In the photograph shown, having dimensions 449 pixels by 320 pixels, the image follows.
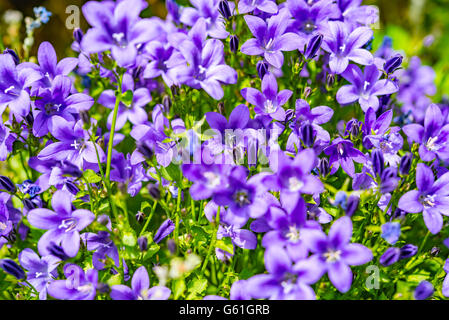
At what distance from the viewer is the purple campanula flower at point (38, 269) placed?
1.51 meters

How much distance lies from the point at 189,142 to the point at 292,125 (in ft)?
1.28

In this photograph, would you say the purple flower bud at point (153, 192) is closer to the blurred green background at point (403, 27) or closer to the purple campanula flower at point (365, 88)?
the purple campanula flower at point (365, 88)

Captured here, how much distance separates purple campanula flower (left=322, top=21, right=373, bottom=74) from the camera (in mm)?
1645

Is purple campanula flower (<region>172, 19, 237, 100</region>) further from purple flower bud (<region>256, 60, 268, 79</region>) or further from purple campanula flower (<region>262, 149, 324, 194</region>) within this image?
purple campanula flower (<region>262, 149, 324, 194</region>)

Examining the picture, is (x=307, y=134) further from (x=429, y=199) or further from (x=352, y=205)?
(x=429, y=199)

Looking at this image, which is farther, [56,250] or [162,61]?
[162,61]

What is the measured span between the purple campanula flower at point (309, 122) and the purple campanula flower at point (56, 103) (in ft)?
2.40

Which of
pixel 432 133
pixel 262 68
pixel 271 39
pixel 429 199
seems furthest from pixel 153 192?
pixel 432 133

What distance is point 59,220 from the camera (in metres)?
1.41

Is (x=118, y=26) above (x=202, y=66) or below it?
above

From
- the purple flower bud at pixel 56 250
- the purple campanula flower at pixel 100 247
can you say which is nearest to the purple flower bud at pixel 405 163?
the purple campanula flower at pixel 100 247

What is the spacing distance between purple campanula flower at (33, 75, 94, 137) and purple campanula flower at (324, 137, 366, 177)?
34.6 inches

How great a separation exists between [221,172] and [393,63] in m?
0.83
